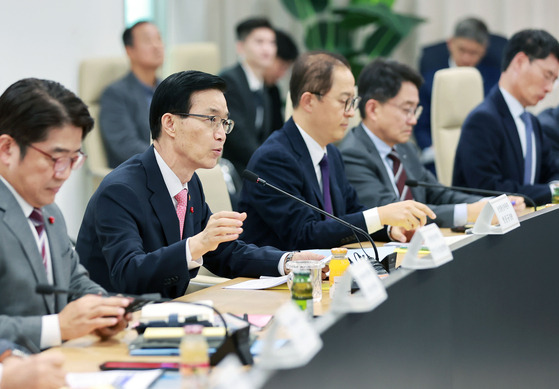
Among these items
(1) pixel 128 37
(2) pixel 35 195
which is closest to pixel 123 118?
(1) pixel 128 37

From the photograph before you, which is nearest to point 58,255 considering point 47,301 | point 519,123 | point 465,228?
point 47,301

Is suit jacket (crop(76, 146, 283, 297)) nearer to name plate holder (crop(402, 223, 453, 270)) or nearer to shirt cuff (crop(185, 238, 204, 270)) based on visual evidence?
shirt cuff (crop(185, 238, 204, 270))

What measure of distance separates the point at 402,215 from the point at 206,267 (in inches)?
26.2

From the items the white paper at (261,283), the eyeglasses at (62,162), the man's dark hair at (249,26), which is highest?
the man's dark hair at (249,26)

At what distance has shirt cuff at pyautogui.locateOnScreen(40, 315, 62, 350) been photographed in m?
1.77

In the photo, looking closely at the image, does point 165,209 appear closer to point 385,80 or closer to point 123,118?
point 385,80

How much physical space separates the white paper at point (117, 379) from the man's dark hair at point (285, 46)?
5178 mm

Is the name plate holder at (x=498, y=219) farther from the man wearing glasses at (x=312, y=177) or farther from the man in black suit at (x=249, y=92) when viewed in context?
the man in black suit at (x=249, y=92)

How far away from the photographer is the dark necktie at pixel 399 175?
3566 millimetres

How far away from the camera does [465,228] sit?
326 cm

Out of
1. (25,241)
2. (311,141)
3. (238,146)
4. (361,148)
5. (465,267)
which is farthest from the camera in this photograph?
(238,146)

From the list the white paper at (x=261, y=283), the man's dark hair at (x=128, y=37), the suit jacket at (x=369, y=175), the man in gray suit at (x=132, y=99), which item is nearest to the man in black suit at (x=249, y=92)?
the man in gray suit at (x=132, y=99)

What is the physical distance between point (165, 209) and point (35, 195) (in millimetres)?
620

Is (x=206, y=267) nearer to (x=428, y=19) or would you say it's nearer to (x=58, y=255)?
(x=58, y=255)
